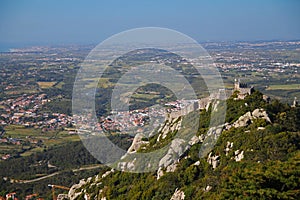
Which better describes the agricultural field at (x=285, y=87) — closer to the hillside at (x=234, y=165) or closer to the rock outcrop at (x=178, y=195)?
the hillside at (x=234, y=165)

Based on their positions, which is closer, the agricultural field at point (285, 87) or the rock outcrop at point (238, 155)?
the rock outcrop at point (238, 155)

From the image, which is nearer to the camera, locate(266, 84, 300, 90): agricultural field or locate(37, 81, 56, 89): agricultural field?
locate(266, 84, 300, 90): agricultural field

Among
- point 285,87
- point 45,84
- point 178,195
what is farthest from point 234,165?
point 45,84

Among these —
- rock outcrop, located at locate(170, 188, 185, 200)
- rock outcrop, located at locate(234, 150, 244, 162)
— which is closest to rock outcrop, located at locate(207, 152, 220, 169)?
rock outcrop, located at locate(234, 150, 244, 162)

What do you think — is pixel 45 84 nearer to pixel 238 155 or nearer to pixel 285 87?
pixel 285 87

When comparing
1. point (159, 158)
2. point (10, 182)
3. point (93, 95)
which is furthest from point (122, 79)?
point (159, 158)

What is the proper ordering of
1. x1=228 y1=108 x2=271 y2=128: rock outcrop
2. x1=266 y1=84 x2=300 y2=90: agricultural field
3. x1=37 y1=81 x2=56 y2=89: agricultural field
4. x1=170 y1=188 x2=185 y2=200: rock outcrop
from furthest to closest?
x1=37 y1=81 x2=56 y2=89: agricultural field, x1=266 y1=84 x2=300 y2=90: agricultural field, x1=228 y1=108 x2=271 y2=128: rock outcrop, x1=170 y1=188 x2=185 y2=200: rock outcrop

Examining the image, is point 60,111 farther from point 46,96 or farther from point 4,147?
point 4,147

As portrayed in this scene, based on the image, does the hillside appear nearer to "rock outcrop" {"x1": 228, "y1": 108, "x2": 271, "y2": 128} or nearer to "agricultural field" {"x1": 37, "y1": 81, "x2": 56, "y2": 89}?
"rock outcrop" {"x1": 228, "y1": 108, "x2": 271, "y2": 128}

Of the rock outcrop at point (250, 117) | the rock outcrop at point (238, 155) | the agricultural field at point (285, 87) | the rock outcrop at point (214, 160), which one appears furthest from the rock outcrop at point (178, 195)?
the agricultural field at point (285, 87)
